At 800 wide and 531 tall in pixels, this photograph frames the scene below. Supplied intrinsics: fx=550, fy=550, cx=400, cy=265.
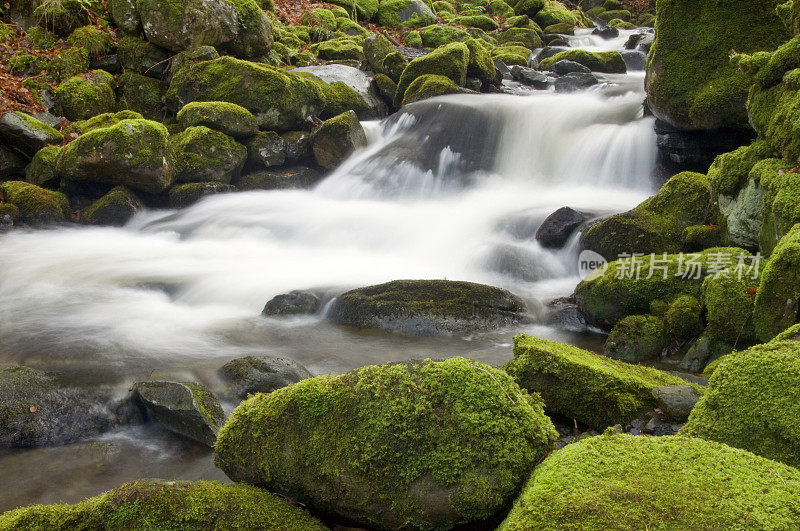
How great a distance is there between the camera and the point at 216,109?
1253cm

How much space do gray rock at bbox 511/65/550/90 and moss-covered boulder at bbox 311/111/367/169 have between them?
23.8 ft

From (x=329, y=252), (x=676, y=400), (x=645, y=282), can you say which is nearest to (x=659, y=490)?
(x=676, y=400)

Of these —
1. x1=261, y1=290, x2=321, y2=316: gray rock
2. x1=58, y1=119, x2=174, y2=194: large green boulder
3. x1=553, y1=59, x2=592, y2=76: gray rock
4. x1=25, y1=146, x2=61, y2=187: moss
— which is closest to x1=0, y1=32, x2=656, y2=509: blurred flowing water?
x1=261, y1=290, x2=321, y2=316: gray rock

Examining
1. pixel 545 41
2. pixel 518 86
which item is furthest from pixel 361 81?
pixel 545 41

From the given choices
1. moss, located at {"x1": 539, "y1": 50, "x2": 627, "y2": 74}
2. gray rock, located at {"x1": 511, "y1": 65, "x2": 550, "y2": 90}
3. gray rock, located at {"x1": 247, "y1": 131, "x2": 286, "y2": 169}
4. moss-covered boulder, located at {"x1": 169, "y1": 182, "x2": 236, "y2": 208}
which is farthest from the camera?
moss, located at {"x1": 539, "y1": 50, "x2": 627, "y2": 74}

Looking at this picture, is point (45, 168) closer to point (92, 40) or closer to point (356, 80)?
Result: point (92, 40)

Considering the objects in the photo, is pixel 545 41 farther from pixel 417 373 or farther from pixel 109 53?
pixel 417 373

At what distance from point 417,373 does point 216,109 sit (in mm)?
11379

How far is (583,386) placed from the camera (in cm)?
365

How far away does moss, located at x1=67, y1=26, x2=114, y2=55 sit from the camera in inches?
553

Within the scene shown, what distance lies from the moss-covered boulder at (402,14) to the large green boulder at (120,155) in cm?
1740

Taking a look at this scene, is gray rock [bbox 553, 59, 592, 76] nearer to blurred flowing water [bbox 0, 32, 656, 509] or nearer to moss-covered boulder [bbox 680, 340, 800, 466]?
blurred flowing water [bbox 0, 32, 656, 509]

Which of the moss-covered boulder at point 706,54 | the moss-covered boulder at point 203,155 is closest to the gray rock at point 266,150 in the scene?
the moss-covered boulder at point 203,155

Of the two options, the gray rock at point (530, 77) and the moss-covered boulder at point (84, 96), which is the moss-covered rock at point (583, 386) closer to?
the moss-covered boulder at point (84, 96)
